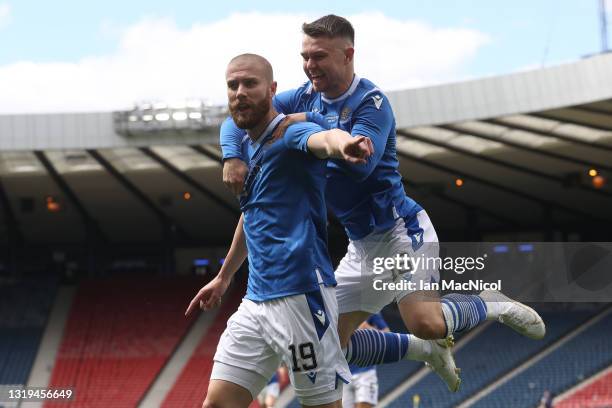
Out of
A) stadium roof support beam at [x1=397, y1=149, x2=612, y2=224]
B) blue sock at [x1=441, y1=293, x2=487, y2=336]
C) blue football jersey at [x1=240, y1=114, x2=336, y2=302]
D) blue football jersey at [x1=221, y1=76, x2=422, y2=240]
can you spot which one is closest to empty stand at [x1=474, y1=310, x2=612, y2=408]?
stadium roof support beam at [x1=397, y1=149, x2=612, y2=224]

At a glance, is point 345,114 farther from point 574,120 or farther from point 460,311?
point 574,120

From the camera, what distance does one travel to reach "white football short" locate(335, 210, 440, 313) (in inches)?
202

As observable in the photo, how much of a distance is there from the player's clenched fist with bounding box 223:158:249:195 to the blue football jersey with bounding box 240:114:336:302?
29mm

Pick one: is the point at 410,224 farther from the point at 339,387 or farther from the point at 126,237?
the point at 126,237

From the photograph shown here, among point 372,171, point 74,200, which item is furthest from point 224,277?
point 74,200

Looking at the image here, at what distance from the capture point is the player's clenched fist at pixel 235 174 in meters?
4.32

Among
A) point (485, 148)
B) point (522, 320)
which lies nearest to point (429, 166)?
point (485, 148)

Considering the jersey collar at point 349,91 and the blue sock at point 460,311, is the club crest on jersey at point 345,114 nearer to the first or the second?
the jersey collar at point 349,91

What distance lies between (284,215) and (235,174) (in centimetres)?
29

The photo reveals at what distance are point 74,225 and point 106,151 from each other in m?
9.31

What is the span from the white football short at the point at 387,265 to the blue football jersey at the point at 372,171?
0.07m

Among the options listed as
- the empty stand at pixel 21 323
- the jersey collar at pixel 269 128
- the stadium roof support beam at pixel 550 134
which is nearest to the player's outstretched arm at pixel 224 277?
the jersey collar at pixel 269 128

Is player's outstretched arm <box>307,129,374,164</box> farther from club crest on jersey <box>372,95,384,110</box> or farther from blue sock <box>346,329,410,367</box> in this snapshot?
blue sock <box>346,329,410,367</box>

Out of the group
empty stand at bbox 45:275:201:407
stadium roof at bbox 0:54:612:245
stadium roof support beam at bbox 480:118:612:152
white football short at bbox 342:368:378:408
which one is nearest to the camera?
white football short at bbox 342:368:378:408
